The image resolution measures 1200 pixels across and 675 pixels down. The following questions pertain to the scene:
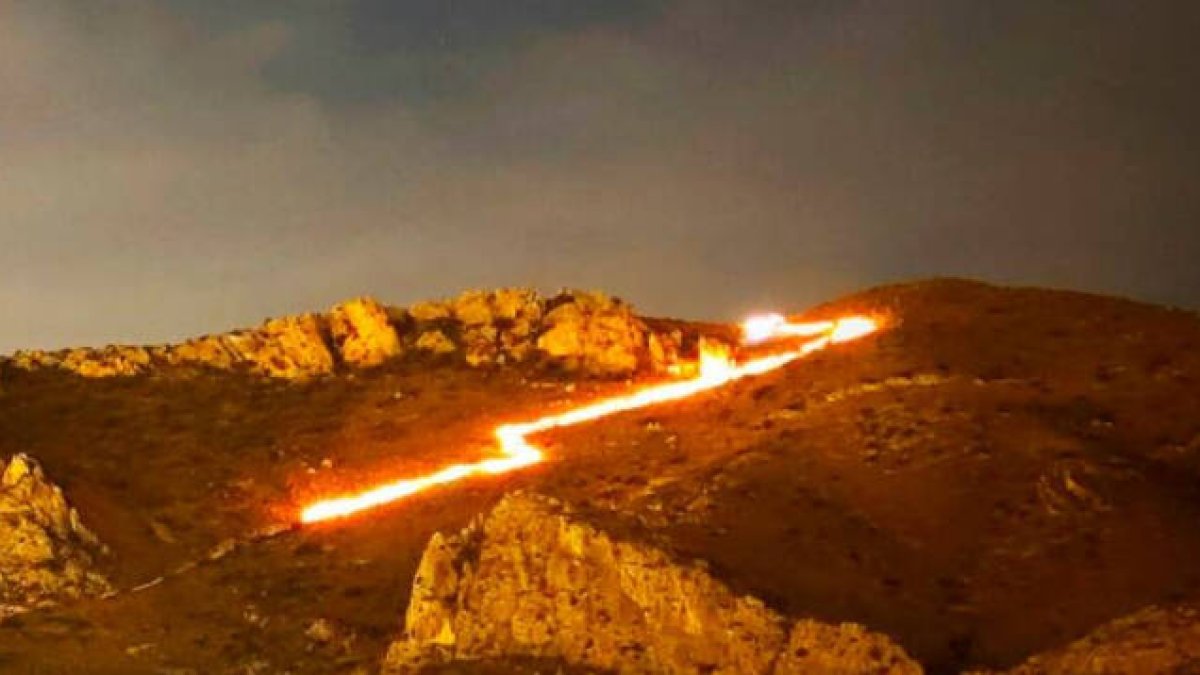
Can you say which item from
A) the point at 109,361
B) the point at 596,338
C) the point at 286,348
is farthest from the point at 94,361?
the point at 596,338

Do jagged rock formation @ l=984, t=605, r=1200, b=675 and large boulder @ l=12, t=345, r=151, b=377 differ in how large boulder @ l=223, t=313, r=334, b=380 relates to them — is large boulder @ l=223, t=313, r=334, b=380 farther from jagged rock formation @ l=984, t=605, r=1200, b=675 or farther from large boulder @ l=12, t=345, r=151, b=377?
jagged rock formation @ l=984, t=605, r=1200, b=675

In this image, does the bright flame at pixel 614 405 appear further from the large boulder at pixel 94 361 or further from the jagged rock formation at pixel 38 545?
the large boulder at pixel 94 361

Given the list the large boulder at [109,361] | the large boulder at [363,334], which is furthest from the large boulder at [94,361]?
the large boulder at [363,334]

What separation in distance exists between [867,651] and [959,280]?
127ft

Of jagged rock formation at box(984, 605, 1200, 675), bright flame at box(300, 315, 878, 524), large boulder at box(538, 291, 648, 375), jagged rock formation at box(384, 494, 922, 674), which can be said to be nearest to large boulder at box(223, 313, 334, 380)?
large boulder at box(538, 291, 648, 375)

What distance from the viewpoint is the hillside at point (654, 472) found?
82.2 ft

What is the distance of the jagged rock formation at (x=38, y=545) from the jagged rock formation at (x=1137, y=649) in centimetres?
2665

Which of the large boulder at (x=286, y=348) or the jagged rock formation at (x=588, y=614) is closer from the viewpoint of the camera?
the jagged rock formation at (x=588, y=614)

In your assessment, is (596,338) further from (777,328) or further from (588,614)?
(588,614)

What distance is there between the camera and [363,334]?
194ft

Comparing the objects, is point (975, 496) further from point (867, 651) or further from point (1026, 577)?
point (867, 651)

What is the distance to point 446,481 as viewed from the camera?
4122 centimetres

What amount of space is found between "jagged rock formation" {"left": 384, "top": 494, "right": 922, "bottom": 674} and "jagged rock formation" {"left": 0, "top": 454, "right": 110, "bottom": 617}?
1363 centimetres

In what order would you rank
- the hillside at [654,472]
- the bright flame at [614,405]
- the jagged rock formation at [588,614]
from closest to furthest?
the jagged rock formation at [588,614] → the hillside at [654,472] → the bright flame at [614,405]
